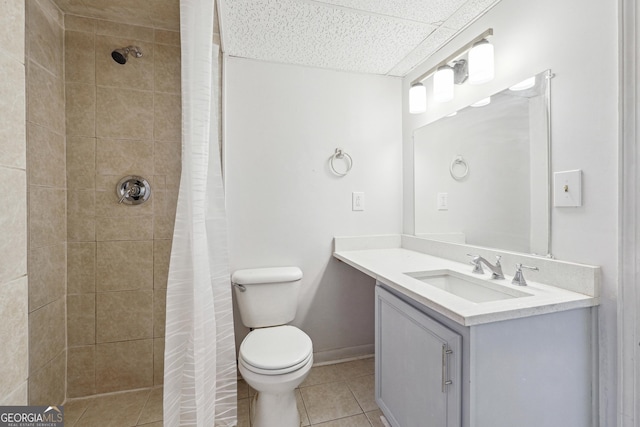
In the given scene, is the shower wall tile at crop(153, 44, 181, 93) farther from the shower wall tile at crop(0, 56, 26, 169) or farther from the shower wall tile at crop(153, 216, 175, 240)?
the shower wall tile at crop(0, 56, 26, 169)

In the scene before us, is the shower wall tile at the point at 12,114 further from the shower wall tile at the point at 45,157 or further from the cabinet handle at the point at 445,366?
the cabinet handle at the point at 445,366

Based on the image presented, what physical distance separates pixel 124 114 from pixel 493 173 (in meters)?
2.11

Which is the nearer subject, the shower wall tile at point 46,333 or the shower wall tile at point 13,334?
the shower wall tile at point 13,334

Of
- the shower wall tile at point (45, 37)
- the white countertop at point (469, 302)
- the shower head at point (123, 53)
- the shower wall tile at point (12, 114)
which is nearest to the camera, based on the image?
the shower wall tile at point (12, 114)

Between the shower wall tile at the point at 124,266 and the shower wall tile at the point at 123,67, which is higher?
the shower wall tile at the point at 123,67

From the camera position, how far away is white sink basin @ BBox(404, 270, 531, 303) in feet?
3.64

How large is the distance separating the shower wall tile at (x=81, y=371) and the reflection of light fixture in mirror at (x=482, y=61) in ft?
8.61

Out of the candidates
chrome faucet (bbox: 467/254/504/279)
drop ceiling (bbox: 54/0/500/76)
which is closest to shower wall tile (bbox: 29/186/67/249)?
drop ceiling (bbox: 54/0/500/76)

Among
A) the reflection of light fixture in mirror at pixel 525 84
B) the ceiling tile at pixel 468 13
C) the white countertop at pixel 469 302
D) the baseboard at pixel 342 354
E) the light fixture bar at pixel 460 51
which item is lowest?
the baseboard at pixel 342 354

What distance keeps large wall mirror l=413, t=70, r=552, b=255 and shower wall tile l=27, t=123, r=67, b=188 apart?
2.21m

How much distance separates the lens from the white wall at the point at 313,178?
1.84 meters

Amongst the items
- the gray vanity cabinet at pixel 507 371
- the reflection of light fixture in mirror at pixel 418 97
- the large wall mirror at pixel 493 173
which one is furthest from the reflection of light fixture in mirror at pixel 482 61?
the gray vanity cabinet at pixel 507 371

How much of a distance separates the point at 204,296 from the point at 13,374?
1.76ft

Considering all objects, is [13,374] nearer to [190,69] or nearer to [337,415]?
[190,69]
